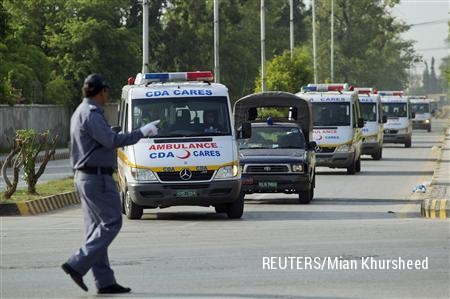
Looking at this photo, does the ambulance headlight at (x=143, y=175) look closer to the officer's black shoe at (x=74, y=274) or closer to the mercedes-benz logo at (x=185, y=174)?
the mercedes-benz logo at (x=185, y=174)

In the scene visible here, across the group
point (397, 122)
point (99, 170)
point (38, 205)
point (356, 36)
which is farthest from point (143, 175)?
point (356, 36)

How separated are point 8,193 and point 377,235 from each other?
9022 mm

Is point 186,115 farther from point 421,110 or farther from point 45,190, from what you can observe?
point 421,110

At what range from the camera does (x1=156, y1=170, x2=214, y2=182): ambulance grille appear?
21984mm

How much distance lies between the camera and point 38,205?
973 inches

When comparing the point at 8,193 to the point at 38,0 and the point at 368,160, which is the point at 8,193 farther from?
the point at 38,0

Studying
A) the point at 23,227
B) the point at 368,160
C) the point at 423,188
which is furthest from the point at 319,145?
the point at 23,227

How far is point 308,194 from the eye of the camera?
86.2 ft

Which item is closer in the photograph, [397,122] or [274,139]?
[274,139]

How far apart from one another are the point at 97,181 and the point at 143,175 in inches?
381

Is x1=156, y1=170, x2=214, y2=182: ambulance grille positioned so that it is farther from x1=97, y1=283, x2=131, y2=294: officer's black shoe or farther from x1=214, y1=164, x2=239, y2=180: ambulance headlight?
x1=97, y1=283, x2=131, y2=294: officer's black shoe

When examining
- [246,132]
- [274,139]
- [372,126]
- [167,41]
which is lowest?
[372,126]

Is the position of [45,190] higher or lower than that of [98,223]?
lower

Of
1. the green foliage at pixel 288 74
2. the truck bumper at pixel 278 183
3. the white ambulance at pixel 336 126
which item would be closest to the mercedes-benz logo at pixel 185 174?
the truck bumper at pixel 278 183
